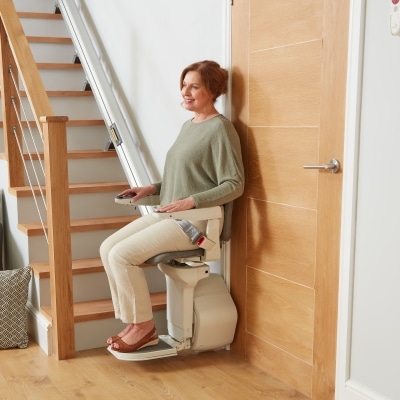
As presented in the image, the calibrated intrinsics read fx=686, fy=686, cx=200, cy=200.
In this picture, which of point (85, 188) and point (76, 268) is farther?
point (85, 188)

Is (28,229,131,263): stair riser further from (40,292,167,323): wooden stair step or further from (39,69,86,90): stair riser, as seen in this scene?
(39,69,86,90): stair riser

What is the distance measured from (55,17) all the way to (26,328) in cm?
255

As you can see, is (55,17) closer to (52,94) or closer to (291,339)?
(52,94)

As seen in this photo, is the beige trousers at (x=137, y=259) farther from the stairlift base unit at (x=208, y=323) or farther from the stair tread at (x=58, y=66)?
the stair tread at (x=58, y=66)

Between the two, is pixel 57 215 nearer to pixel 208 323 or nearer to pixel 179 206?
pixel 179 206

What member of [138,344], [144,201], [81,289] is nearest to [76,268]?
[81,289]

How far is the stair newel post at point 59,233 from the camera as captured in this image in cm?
321

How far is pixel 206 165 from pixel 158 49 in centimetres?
109

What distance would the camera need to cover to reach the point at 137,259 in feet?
10.2

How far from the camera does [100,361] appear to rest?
325 centimetres

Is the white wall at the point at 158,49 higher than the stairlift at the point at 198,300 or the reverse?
higher

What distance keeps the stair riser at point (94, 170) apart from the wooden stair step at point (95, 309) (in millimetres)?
963

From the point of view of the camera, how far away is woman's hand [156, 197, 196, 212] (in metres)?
2.98

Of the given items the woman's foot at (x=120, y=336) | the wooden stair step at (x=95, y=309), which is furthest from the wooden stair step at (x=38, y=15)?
the woman's foot at (x=120, y=336)
